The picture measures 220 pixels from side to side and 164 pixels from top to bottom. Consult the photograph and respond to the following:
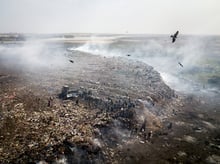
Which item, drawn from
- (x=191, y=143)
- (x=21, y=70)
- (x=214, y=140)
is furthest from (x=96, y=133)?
(x=21, y=70)

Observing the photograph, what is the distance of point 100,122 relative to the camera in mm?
19969

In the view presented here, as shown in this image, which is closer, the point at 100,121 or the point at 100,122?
the point at 100,122

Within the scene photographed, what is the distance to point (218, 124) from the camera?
24594 mm

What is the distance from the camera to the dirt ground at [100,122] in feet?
53.4

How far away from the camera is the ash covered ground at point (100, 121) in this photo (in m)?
16.3

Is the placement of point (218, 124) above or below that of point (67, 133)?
below

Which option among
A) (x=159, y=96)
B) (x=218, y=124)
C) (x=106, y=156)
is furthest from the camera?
(x=159, y=96)

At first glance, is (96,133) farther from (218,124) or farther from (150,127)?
(218,124)

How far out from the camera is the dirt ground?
16.3m

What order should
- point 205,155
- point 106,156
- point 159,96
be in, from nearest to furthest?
point 106,156 → point 205,155 → point 159,96

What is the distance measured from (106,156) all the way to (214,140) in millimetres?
9570

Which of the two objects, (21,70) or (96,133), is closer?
(96,133)

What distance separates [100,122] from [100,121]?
7.1 inches

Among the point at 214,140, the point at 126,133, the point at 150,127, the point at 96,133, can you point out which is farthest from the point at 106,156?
the point at 214,140
